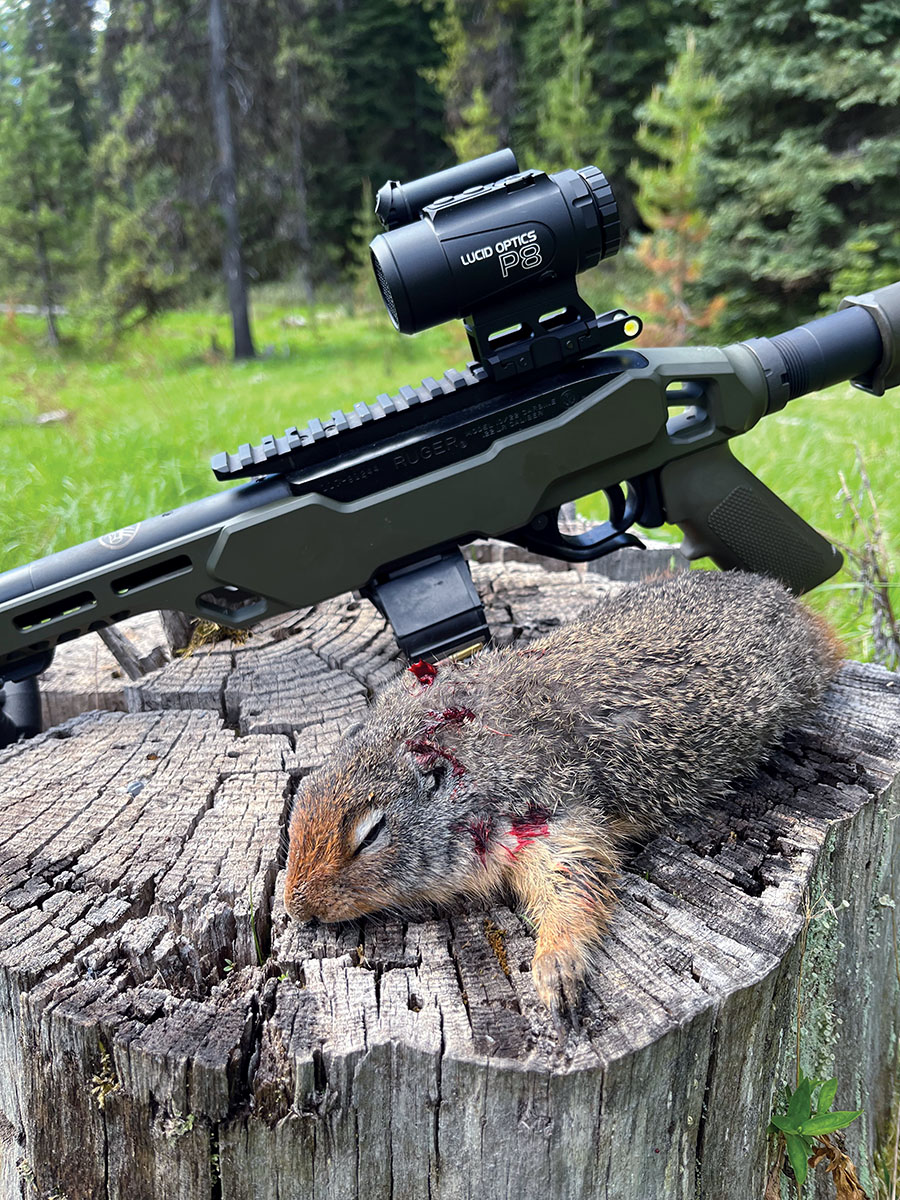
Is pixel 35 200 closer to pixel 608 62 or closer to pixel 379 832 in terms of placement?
pixel 608 62

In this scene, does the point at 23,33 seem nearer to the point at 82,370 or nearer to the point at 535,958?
the point at 82,370

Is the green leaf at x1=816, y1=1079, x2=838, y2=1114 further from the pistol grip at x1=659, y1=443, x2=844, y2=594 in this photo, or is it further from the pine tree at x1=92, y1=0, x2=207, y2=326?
the pine tree at x1=92, y1=0, x2=207, y2=326

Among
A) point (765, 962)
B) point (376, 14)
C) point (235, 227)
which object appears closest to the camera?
point (765, 962)

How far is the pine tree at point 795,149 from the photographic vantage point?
41.1ft

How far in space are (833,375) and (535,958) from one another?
7.78 feet

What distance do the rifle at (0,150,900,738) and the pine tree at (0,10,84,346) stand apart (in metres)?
18.4

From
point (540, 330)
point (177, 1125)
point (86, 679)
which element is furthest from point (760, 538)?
point (86, 679)

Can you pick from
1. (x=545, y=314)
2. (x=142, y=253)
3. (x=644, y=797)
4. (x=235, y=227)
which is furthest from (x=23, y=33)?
(x=644, y=797)

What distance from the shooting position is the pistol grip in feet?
10.1

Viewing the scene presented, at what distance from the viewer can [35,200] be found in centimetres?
2109

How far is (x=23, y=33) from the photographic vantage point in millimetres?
15422

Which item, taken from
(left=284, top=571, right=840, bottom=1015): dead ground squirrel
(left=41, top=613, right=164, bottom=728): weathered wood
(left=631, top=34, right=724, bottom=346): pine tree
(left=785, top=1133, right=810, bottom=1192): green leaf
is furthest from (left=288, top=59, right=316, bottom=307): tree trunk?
(left=785, top=1133, right=810, bottom=1192): green leaf

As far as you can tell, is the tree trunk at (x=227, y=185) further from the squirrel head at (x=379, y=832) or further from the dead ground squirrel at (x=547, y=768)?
the squirrel head at (x=379, y=832)

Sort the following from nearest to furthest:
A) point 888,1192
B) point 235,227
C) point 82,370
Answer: point 888,1192 → point 82,370 → point 235,227
